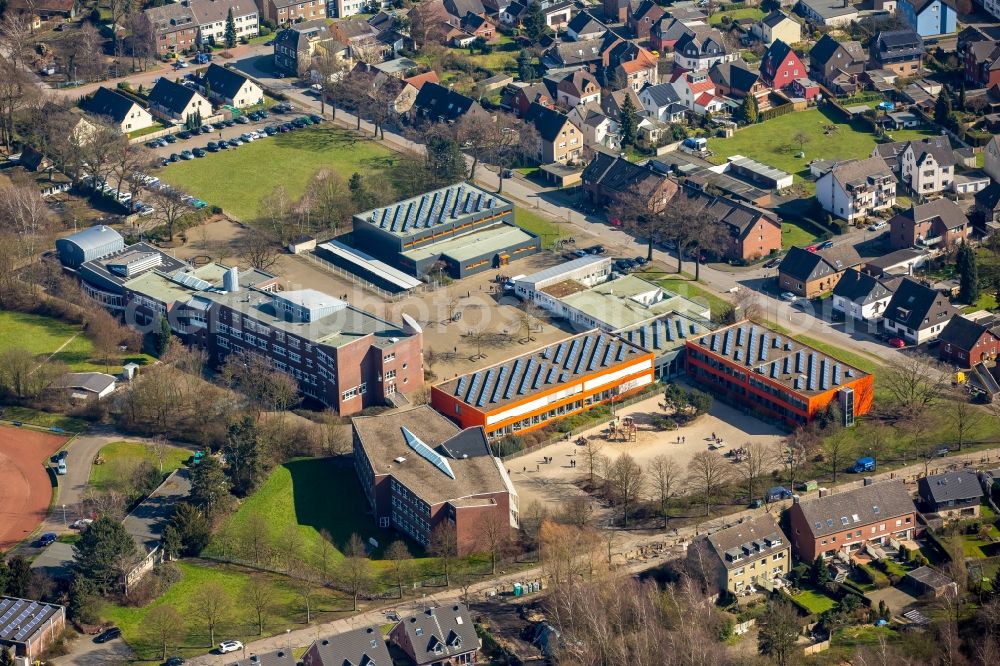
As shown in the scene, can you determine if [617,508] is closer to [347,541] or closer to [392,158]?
[347,541]

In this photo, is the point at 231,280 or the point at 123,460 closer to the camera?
the point at 123,460

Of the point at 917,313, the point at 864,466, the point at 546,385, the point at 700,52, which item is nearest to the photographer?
the point at 864,466

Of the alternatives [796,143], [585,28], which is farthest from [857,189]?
[585,28]

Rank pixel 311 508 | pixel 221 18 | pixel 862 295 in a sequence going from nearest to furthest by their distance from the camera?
pixel 311 508 → pixel 862 295 → pixel 221 18

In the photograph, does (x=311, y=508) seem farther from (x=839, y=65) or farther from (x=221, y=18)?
(x=221, y=18)

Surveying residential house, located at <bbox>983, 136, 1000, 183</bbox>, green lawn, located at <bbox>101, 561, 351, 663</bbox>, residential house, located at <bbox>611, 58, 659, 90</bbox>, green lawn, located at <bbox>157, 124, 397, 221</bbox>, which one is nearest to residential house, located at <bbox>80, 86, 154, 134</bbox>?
green lawn, located at <bbox>157, 124, 397, 221</bbox>

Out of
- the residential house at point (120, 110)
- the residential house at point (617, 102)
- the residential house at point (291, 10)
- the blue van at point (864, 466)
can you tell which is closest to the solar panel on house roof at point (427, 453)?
the blue van at point (864, 466)

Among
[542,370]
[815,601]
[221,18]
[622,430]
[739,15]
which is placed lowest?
[815,601]
